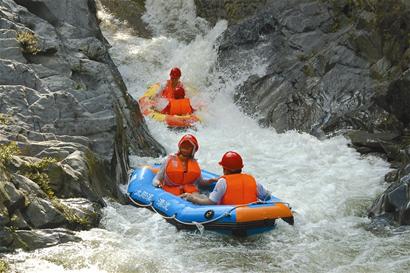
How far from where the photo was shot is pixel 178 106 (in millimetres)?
14008

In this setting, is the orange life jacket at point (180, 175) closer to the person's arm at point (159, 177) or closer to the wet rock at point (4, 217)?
the person's arm at point (159, 177)

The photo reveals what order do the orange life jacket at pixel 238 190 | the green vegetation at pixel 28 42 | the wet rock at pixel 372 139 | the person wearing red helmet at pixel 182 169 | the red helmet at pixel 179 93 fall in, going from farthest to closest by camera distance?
1. the red helmet at pixel 179 93
2. the wet rock at pixel 372 139
3. the green vegetation at pixel 28 42
4. the person wearing red helmet at pixel 182 169
5. the orange life jacket at pixel 238 190

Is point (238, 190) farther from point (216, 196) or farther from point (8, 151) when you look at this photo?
point (8, 151)

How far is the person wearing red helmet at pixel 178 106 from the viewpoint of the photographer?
1395cm

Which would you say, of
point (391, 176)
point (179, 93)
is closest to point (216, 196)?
point (391, 176)

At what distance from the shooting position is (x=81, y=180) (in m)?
7.53

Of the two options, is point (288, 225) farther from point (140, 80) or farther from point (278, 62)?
point (140, 80)

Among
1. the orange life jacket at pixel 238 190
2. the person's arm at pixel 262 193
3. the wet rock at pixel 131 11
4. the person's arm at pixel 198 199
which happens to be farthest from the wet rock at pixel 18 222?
the wet rock at pixel 131 11

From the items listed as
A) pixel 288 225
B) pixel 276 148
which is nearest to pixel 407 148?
pixel 276 148

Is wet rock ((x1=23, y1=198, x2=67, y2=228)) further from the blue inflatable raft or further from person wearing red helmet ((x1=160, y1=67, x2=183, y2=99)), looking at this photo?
person wearing red helmet ((x1=160, y1=67, x2=183, y2=99))

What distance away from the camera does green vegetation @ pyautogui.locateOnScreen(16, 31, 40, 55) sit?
9992mm

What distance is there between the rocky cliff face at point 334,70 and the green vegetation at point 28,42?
19.1ft

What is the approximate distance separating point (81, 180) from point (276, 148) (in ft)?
18.7


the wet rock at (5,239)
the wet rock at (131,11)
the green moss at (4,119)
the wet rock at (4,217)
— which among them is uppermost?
the wet rock at (131,11)
